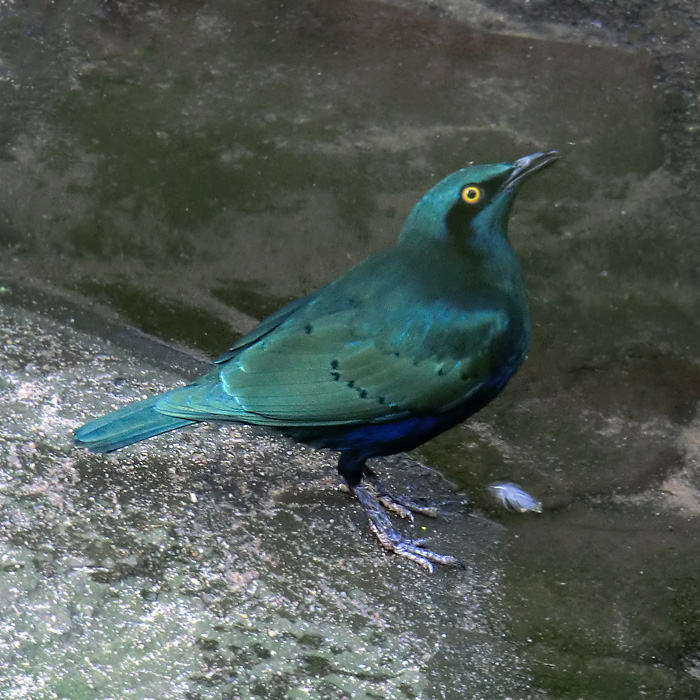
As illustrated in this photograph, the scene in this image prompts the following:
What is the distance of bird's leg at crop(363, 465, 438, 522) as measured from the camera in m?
3.27

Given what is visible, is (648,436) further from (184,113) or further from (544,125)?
(184,113)

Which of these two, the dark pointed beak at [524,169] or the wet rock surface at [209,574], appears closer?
the wet rock surface at [209,574]

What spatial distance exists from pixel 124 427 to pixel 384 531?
81cm

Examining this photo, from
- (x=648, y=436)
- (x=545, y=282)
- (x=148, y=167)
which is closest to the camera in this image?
(x=648, y=436)

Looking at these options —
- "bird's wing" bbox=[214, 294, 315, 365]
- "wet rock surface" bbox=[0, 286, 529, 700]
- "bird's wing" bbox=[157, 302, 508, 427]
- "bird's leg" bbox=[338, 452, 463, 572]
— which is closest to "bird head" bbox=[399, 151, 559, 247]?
"bird's wing" bbox=[157, 302, 508, 427]

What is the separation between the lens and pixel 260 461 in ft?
10.8

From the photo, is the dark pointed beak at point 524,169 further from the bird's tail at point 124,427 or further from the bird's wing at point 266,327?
the bird's tail at point 124,427

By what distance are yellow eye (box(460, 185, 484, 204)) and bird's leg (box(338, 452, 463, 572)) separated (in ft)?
2.63

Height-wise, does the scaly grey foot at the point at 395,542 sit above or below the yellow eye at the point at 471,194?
below

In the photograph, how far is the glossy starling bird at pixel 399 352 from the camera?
2873mm

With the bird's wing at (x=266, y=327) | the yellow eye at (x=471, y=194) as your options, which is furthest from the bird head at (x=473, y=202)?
the bird's wing at (x=266, y=327)

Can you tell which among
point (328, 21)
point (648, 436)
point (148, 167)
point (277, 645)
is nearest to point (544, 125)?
point (328, 21)

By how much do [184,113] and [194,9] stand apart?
1.84ft

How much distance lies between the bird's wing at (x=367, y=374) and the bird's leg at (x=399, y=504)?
0.49m
